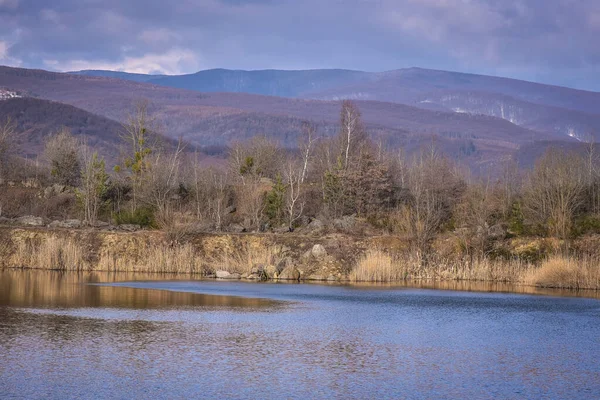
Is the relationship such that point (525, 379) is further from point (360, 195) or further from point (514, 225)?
point (360, 195)

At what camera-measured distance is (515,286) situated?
149ft

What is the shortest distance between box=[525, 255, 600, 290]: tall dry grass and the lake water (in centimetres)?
501

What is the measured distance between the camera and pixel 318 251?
51094mm

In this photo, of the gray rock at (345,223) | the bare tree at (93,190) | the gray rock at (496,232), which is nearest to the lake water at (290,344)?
the gray rock at (496,232)

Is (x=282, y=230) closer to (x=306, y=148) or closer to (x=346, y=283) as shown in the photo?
(x=346, y=283)

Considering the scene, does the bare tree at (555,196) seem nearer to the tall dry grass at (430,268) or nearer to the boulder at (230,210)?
the tall dry grass at (430,268)

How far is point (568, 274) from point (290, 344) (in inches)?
958

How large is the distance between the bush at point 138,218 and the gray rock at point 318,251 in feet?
42.2

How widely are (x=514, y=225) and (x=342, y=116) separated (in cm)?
2622

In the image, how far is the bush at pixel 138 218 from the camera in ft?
192

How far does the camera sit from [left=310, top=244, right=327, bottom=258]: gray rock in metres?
51.0

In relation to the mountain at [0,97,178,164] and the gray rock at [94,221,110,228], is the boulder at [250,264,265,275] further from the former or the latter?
the mountain at [0,97,178,164]

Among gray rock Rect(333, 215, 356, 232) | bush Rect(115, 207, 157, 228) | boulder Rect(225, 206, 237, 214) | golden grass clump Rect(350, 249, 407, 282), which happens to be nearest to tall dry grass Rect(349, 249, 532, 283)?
golden grass clump Rect(350, 249, 407, 282)

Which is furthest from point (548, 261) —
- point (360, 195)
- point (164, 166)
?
point (164, 166)
